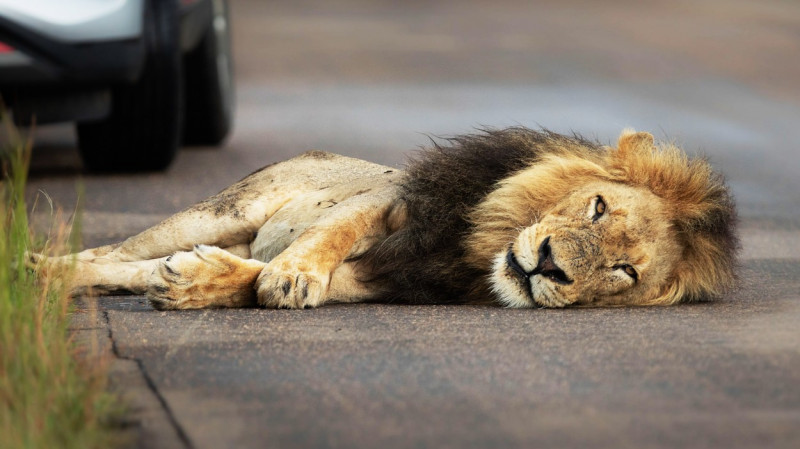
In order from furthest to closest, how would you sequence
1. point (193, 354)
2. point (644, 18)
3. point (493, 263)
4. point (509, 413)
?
point (644, 18), point (493, 263), point (193, 354), point (509, 413)

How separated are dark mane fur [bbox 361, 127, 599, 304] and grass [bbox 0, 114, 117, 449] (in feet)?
4.05

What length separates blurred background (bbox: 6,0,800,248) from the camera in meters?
8.70

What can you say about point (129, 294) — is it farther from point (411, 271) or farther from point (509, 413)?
point (509, 413)

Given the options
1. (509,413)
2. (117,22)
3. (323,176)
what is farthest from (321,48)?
(509,413)

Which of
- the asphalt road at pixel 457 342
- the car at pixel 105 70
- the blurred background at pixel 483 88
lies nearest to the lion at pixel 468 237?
the asphalt road at pixel 457 342

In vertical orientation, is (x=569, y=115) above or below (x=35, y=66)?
below

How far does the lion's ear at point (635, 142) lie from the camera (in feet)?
15.5

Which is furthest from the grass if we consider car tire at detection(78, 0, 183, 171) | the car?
car tire at detection(78, 0, 183, 171)

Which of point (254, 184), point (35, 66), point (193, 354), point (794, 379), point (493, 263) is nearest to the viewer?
point (794, 379)

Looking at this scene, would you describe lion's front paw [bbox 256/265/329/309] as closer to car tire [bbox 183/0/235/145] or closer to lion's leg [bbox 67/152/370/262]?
lion's leg [bbox 67/152/370/262]

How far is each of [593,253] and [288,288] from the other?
41.1 inches

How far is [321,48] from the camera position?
1758 centimetres

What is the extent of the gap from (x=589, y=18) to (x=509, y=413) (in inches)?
730

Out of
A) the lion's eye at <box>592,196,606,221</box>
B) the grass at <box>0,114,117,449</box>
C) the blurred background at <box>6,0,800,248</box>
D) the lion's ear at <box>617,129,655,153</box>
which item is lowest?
the blurred background at <box>6,0,800,248</box>
